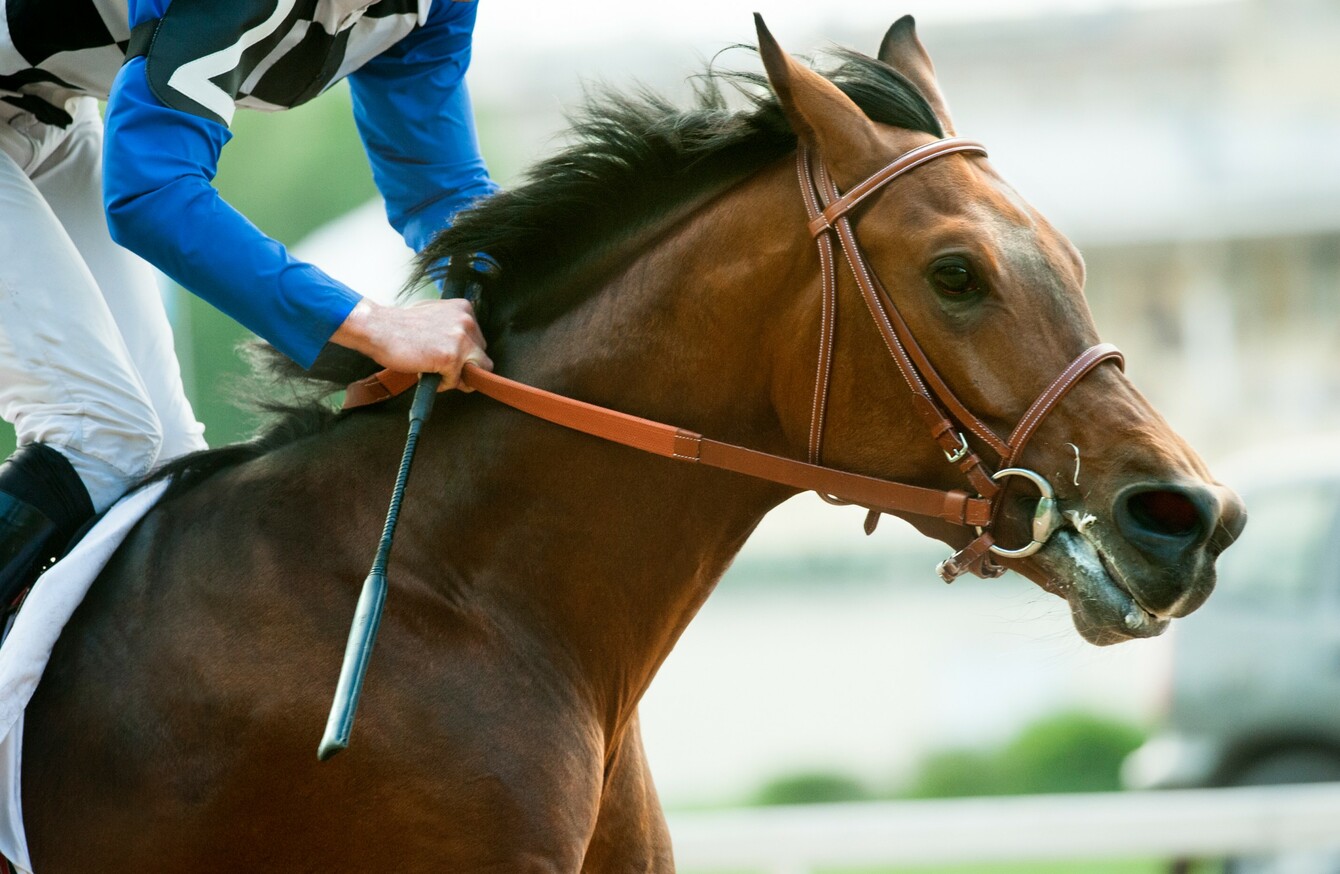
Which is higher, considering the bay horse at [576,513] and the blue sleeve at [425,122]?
the blue sleeve at [425,122]

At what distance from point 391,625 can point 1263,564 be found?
5.88 meters

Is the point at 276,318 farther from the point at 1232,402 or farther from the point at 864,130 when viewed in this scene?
the point at 1232,402

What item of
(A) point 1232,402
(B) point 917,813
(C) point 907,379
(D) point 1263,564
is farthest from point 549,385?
(A) point 1232,402

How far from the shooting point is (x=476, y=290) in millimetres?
2520

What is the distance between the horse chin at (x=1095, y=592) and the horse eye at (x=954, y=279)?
0.39 m

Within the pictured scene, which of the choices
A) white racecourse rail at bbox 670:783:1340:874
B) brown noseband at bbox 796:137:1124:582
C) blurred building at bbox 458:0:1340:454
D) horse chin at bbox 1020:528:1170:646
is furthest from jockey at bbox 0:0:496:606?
blurred building at bbox 458:0:1340:454

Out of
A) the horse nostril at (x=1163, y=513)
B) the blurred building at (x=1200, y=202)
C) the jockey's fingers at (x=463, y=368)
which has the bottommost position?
the jockey's fingers at (x=463, y=368)

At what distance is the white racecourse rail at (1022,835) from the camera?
18.8 ft

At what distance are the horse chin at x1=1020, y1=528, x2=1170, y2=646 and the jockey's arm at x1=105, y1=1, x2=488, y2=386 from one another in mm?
1010

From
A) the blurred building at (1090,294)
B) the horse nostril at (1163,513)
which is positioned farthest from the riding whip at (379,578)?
the blurred building at (1090,294)

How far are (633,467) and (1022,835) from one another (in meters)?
4.08

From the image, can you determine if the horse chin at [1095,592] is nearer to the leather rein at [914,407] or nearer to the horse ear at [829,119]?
the leather rein at [914,407]

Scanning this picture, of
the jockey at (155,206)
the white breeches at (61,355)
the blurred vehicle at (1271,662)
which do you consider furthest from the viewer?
the blurred vehicle at (1271,662)

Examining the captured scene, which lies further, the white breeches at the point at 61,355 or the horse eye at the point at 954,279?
the white breeches at the point at 61,355
